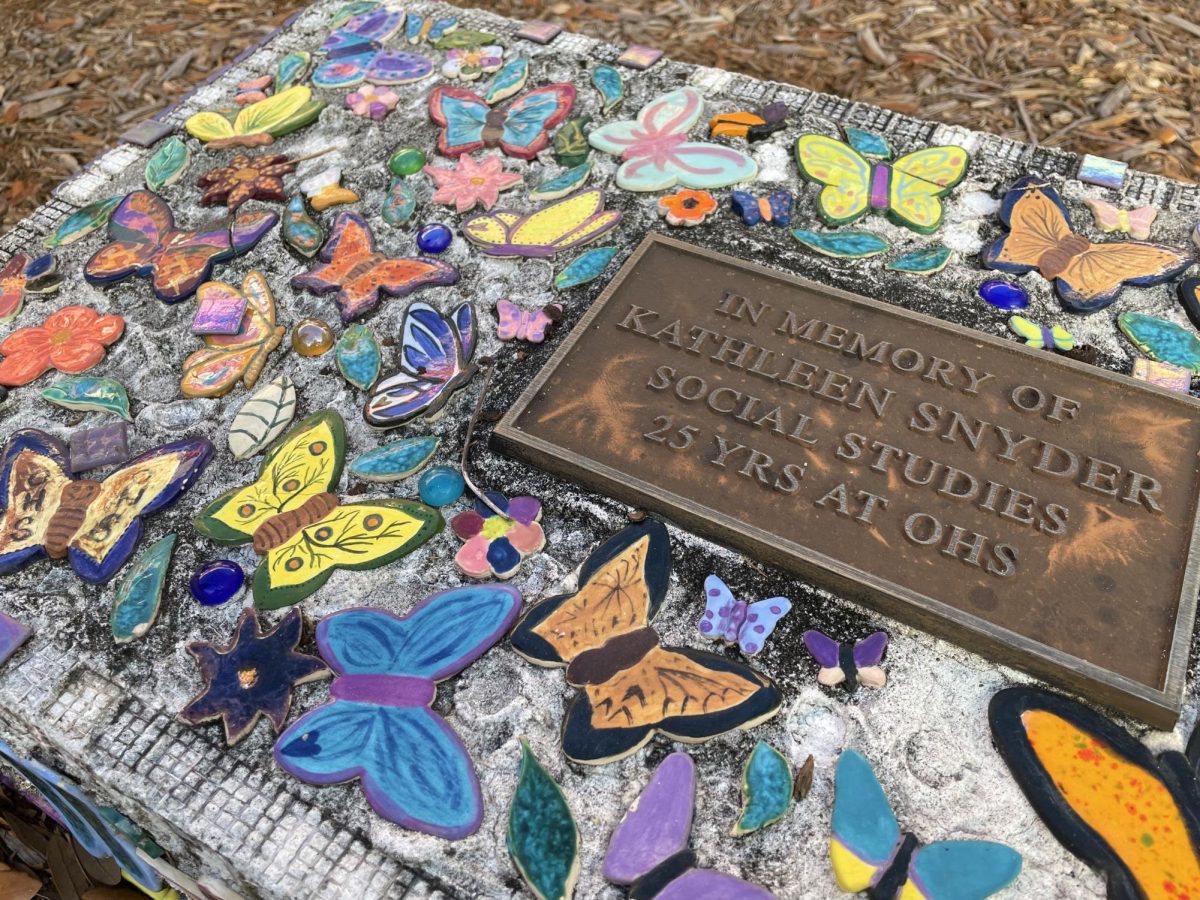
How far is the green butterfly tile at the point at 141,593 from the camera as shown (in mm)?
2121

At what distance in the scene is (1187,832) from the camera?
5.62 ft

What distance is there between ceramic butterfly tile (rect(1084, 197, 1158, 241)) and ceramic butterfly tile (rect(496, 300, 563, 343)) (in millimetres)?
1652

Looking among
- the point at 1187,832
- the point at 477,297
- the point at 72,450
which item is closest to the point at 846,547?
the point at 1187,832

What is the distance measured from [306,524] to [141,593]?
402 millimetres

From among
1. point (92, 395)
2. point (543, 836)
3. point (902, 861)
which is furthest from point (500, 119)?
point (902, 861)

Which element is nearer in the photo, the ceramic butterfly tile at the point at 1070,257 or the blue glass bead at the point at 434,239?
the ceramic butterfly tile at the point at 1070,257

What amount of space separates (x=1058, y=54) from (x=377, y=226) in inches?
130

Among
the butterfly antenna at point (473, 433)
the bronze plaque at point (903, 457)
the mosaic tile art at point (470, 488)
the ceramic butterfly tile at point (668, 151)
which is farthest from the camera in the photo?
the ceramic butterfly tile at point (668, 151)

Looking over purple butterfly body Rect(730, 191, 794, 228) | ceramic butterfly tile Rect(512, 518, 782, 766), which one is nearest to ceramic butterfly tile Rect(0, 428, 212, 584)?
ceramic butterfly tile Rect(512, 518, 782, 766)

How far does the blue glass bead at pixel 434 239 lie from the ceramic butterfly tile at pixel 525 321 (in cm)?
33

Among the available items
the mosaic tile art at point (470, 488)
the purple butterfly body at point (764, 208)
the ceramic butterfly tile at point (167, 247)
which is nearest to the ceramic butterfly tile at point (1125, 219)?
the mosaic tile art at point (470, 488)

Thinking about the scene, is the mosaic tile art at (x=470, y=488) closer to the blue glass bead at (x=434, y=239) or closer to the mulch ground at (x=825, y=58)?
the blue glass bead at (x=434, y=239)

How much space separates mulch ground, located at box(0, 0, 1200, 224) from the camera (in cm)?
403

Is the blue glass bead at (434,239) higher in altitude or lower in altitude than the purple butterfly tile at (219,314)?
higher
